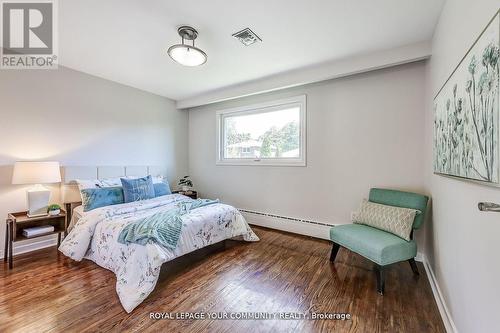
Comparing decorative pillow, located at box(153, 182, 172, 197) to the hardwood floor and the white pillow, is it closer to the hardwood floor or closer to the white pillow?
the white pillow

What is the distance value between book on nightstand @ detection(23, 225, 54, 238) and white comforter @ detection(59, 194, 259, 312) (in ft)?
0.75

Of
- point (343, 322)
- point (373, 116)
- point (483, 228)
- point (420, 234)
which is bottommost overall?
point (343, 322)

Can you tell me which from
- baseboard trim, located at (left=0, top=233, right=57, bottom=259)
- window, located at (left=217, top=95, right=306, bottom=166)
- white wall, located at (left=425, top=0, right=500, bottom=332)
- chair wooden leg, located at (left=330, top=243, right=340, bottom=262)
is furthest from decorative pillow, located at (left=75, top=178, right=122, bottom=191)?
white wall, located at (left=425, top=0, right=500, bottom=332)

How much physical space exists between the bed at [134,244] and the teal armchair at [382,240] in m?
1.37

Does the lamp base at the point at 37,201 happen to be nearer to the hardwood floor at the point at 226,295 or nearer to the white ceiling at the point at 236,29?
the hardwood floor at the point at 226,295

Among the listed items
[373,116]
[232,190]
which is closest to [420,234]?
[373,116]

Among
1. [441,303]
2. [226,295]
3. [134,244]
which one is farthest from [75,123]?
[441,303]

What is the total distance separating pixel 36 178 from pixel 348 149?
12.8 ft

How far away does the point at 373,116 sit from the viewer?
2.85m

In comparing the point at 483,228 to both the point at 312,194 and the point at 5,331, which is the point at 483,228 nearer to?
the point at 312,194

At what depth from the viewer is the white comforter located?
1877mm

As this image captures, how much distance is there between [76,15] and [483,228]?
3346mm

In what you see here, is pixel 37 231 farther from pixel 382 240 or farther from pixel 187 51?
pixel 382 240

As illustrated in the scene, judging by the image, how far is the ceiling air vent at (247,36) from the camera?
2.21 m
